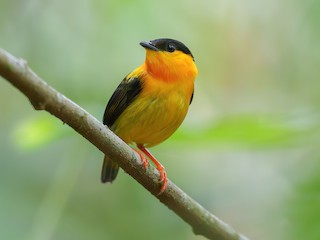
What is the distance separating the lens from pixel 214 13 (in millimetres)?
7012

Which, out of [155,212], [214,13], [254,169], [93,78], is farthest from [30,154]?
[214,13]

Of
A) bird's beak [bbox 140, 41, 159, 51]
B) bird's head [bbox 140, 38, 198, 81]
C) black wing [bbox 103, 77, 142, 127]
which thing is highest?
bird's beak [bbox 140, 41, 159, 51]

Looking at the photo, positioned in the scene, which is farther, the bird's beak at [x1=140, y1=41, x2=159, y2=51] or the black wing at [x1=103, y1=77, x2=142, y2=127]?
the bird's beak at [x1=140, y1=41, x2=159, y2=51]

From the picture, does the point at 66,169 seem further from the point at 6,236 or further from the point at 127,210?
the point at 127,210

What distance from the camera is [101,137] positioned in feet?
8.95

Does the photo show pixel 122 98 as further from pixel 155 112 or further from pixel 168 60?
pixel 168 60

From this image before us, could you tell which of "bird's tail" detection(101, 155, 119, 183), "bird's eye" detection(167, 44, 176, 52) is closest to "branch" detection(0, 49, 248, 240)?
"bird's tail" detection(101, 155, 119, 183)

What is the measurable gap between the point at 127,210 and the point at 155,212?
37 centimetres

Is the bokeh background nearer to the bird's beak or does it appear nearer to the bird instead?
the bird

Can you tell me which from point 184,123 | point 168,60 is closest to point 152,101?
point 168,60

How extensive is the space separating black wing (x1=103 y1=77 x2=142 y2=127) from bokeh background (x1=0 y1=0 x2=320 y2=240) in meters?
0.10

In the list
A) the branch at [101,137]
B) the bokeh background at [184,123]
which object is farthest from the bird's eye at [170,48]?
the branch at [101,137]

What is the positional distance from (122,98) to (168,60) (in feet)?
1.57

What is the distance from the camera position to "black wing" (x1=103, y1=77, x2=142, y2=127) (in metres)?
4.05
